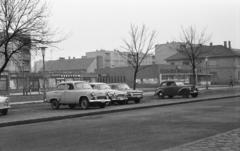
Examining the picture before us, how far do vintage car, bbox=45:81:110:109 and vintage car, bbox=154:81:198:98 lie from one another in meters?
11.6

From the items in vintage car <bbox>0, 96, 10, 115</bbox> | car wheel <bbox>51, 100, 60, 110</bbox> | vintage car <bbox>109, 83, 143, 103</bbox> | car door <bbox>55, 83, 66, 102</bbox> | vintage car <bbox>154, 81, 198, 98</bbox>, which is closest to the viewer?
vintage car <bbox>0, 96, 10, 115</bbox>

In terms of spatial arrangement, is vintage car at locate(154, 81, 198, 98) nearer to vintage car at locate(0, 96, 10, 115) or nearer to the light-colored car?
the light-colored car

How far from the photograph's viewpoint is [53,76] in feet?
151

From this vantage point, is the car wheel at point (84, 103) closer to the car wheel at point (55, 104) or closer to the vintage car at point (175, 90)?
the car wheel at point (55, 104)

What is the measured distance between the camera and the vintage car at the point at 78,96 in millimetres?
20688

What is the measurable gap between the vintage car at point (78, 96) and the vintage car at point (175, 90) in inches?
457

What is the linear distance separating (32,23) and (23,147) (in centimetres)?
1533

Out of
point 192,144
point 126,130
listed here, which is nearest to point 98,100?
point 126,130

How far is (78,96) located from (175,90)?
1292 cm

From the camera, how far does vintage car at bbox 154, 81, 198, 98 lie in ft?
103

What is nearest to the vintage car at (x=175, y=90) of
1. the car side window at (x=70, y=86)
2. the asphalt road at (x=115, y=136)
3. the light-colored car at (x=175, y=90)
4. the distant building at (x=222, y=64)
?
the light-colored car at (x=175, y=90)

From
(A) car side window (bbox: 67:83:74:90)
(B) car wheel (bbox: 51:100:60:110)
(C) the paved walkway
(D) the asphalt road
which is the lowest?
(D) the asphalt road

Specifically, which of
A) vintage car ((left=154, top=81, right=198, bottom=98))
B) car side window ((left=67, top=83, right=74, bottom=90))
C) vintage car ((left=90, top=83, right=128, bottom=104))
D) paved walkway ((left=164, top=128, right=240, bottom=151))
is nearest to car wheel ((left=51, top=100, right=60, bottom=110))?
car side window ((left=67, top=83, right=74, bottom=90))

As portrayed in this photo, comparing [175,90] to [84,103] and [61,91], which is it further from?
[61,91]
